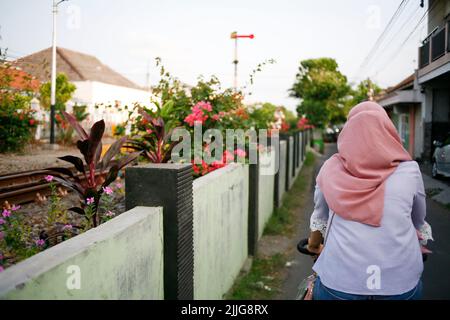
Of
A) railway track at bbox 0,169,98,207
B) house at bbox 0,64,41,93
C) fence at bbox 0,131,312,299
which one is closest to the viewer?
fence at bbox 0,131,312,299

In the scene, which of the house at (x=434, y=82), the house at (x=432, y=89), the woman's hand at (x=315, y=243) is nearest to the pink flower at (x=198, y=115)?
the woman's hand at (x=315, y=243)

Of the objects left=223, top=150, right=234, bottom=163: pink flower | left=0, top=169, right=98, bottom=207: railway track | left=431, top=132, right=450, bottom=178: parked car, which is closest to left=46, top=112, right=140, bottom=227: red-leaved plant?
left=0, top=169, right=98, bottom=207: railway track

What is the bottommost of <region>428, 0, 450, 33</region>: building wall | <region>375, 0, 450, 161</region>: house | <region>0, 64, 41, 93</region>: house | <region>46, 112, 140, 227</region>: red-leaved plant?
<region>46, 112, 140, 227</region>: red-leaved plant

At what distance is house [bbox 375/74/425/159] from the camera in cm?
2227

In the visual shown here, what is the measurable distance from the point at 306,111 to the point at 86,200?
40.0 m

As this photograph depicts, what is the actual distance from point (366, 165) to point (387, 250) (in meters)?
0.47

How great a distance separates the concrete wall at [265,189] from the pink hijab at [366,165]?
5.14 m

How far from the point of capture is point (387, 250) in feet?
7.57

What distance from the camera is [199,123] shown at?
6.10m

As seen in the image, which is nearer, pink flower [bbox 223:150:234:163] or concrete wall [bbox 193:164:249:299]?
concrete wall [bbox 193:164:249:299]

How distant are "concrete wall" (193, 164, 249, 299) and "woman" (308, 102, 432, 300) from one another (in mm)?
1584

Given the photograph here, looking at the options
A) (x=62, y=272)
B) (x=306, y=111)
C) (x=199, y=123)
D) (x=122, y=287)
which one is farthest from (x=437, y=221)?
(x=306, y=111)

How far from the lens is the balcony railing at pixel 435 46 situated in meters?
15.7

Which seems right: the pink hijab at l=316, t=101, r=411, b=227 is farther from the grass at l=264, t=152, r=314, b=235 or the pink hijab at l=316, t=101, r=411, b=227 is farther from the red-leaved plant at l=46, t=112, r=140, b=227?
the grass at l=264, t=152, r=314, b=235
